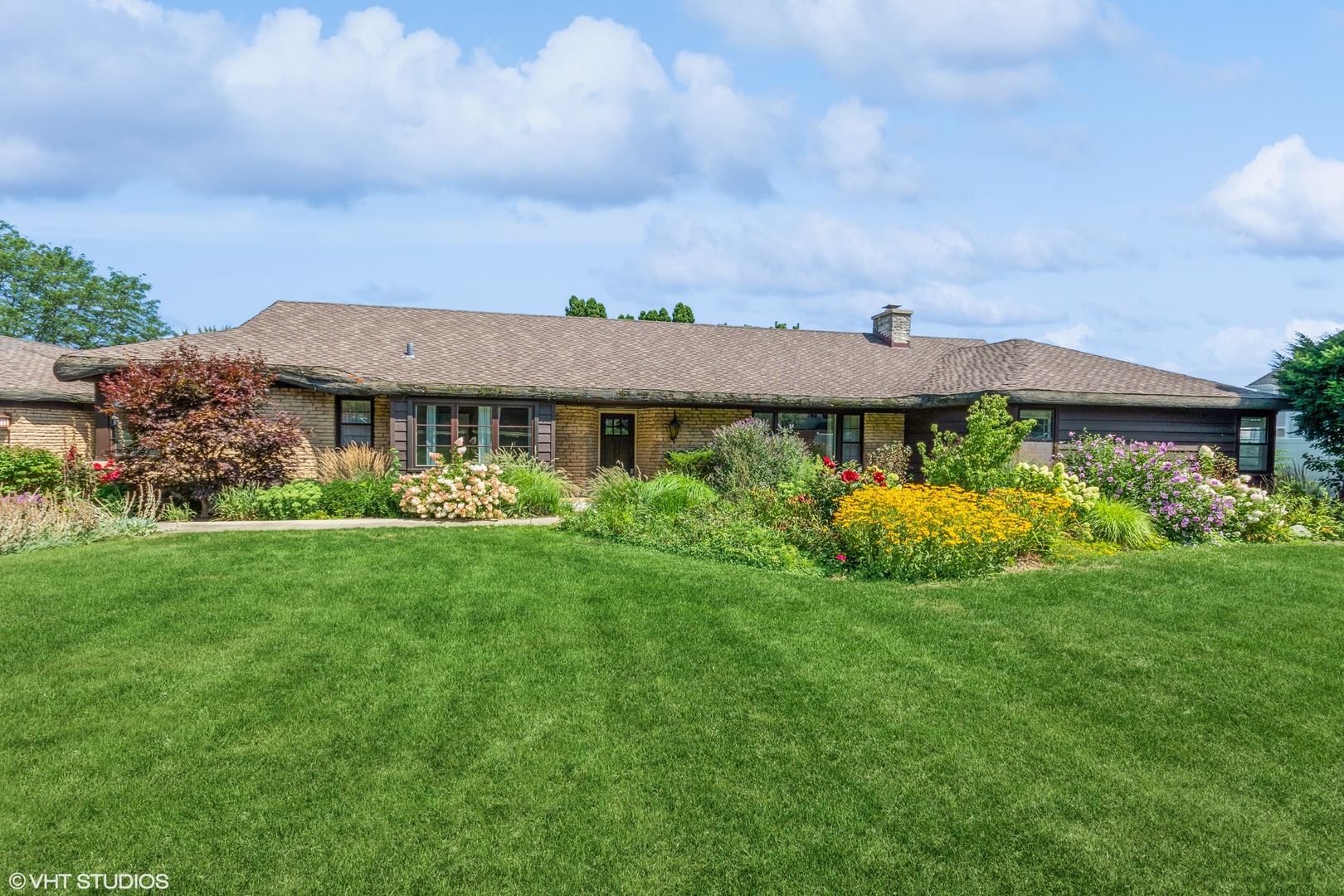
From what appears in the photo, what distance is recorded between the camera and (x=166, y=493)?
12266 millimetres

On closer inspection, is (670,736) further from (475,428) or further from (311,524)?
Result: (475,428)

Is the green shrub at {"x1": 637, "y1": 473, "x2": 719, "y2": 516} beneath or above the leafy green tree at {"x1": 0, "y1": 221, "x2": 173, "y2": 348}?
beneath

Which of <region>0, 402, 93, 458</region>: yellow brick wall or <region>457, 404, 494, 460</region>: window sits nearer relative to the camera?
<region>457, 404, 494, 460</region>: window

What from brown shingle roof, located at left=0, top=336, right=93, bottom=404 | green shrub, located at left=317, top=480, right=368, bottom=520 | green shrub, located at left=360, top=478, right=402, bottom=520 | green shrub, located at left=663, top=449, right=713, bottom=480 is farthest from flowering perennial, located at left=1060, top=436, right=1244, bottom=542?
brown shingle roof, located at left=0, top=336, right=93, bottom=404

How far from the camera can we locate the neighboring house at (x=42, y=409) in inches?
652

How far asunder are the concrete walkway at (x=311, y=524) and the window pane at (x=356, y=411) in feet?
13.3

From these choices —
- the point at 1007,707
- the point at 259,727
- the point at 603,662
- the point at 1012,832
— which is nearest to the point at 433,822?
the point at 259,727

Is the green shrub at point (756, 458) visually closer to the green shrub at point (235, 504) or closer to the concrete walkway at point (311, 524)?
the concrete walkway at point (311, 524)

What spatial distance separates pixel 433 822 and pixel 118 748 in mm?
2253

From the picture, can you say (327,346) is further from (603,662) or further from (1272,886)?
(1272,886)

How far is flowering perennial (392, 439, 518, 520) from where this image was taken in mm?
12109

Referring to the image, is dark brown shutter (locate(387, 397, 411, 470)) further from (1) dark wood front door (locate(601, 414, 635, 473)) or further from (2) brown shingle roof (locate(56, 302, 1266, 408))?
(1) dark wood front door (locate(601, 414, 635, 473))

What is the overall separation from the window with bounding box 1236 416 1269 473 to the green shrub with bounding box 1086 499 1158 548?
8136 millimetres

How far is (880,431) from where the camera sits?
18.4m
